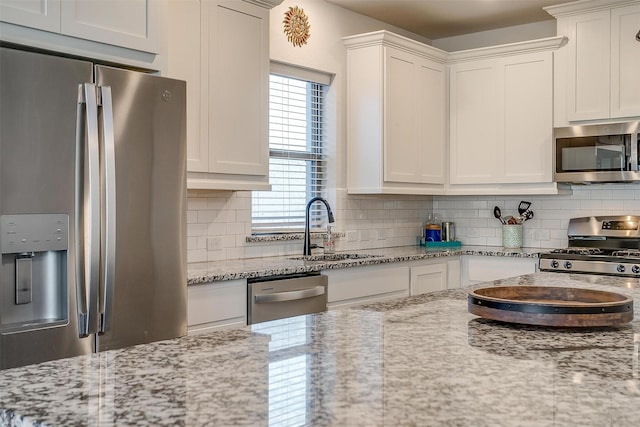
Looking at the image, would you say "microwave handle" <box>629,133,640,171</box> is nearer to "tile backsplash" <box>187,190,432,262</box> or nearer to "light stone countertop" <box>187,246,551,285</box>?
"light stone countertop" <box>187,246,551,285</box>

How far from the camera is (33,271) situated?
2283 mm

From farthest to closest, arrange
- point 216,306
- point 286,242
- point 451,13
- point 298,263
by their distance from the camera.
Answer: point 451,13
point 286,242
point 298,263
point 216,306

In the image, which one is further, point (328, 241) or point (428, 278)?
point (428, 278)

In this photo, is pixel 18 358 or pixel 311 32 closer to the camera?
pixel 18 358

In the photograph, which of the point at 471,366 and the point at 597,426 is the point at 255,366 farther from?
the point at 597,426

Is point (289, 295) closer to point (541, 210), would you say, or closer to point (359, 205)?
point (359, 205)

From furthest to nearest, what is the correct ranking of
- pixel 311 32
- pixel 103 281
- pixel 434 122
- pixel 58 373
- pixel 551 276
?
1. pixel 434 122
2. pixel 311 32
3. pixel 551 276
4. pixel 103 281
5. pixel 58 373

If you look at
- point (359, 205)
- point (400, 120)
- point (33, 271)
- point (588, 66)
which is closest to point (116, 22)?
point (33, 271)

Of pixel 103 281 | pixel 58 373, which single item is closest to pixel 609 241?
pixel 103 281

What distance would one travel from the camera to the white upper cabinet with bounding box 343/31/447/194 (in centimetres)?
471

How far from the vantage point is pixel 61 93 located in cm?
236

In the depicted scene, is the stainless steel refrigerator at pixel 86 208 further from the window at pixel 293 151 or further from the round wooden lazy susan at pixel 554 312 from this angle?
the window at pixel 293 151

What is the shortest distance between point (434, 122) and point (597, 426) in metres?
4.44

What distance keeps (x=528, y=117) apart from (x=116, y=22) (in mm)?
3287
